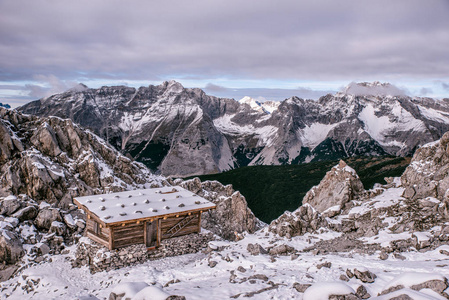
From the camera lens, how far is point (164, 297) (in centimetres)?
1073

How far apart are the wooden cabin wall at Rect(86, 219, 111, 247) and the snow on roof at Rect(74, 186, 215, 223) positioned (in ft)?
5.65

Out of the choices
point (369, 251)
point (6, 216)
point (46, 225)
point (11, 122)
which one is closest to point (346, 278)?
point (369, 251)

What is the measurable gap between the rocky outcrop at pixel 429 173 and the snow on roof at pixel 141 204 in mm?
18970

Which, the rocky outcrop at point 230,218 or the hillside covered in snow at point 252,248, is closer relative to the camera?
the hillside covered in snow at point 252,248

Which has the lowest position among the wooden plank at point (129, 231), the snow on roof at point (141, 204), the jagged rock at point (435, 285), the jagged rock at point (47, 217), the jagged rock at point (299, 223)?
the jagged rock at point (47, 217)

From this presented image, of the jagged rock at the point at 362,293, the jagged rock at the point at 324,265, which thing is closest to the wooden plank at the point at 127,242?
the jagged rock at the point at 324,265

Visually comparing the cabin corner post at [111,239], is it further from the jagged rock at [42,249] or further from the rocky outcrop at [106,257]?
the jagged rock at [42,249]

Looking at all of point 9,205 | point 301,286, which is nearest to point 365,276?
point 301,286

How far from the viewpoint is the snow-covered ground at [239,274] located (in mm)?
13070

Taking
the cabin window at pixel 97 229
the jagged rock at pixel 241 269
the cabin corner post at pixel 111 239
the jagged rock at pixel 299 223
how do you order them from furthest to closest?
the cabin window at pixel 97 229
the jagged rock at pixel 299 223
the cabin corner post at pixel 111 239
the jagged rock at pixel 241 269

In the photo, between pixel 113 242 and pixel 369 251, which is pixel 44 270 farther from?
pixel 369 251

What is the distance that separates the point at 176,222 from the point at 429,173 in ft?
81.9

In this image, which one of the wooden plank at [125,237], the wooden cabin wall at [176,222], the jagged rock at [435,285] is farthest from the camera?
the wooden cabin wall at [176,222]

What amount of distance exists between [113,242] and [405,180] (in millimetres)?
29262
